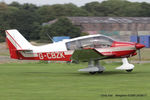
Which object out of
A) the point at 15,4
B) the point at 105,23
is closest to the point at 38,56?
the point at 105,23

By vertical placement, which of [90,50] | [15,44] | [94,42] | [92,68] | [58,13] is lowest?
[58,13]

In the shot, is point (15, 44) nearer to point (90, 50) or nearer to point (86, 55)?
point (86, 55)

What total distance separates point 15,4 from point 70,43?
116 meters

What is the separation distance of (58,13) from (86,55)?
8868cm

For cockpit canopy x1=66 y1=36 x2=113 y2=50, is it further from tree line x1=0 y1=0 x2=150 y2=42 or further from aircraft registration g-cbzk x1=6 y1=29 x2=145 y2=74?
tree line x1=0 y1=0 x2=150 y2=42

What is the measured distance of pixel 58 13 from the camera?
4117 inches

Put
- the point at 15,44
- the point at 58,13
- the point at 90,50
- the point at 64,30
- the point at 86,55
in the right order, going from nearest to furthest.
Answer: the point at 90,50, the point at 86,55, the point at 15,44, the point at 64,30, the point at 58,13

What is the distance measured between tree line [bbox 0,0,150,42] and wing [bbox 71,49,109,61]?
4123 centimetres

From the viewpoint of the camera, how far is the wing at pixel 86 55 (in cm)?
1631

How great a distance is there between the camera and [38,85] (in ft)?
42.6

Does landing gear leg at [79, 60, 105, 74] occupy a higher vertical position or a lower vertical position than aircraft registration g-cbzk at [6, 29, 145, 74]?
lower

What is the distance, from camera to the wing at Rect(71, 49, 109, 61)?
16.3 m

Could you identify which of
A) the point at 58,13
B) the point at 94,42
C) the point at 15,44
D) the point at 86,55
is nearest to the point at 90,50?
the point at 86,55

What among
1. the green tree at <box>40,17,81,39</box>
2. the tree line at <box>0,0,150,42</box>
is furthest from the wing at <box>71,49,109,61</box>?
the green tree at <box>40,17,81,39</box>
